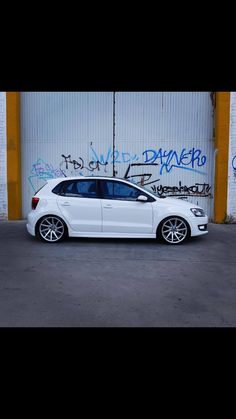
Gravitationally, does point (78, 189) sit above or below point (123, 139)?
below

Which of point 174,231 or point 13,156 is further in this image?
point 13,156

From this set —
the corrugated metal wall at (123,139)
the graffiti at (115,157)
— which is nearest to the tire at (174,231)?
the corrugated metal wall at (123,139)

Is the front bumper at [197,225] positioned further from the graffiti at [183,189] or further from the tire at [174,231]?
the graffiti at [183,189]

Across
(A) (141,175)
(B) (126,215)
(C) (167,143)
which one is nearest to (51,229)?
(B) (126,215)

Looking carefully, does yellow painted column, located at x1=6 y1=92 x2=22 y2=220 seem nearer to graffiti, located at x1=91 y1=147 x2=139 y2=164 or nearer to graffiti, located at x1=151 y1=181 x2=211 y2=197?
graffiti, located at x1=91 y1=147 x2=139 y2=164

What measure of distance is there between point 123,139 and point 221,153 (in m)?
3.02

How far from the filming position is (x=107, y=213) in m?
7.92

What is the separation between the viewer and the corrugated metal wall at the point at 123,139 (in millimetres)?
11398

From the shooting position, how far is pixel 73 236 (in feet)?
26.6

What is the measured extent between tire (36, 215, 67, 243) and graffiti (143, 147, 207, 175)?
440cm

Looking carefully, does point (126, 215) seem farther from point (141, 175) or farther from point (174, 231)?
point (141, 175)

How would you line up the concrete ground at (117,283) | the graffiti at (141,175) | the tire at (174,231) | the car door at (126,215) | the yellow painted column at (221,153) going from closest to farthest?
the concrete ground at (117,283), the car door at (126,215), the tire at (174,231), the yellow painted column at (221,153), the graffiti at (141,175)
